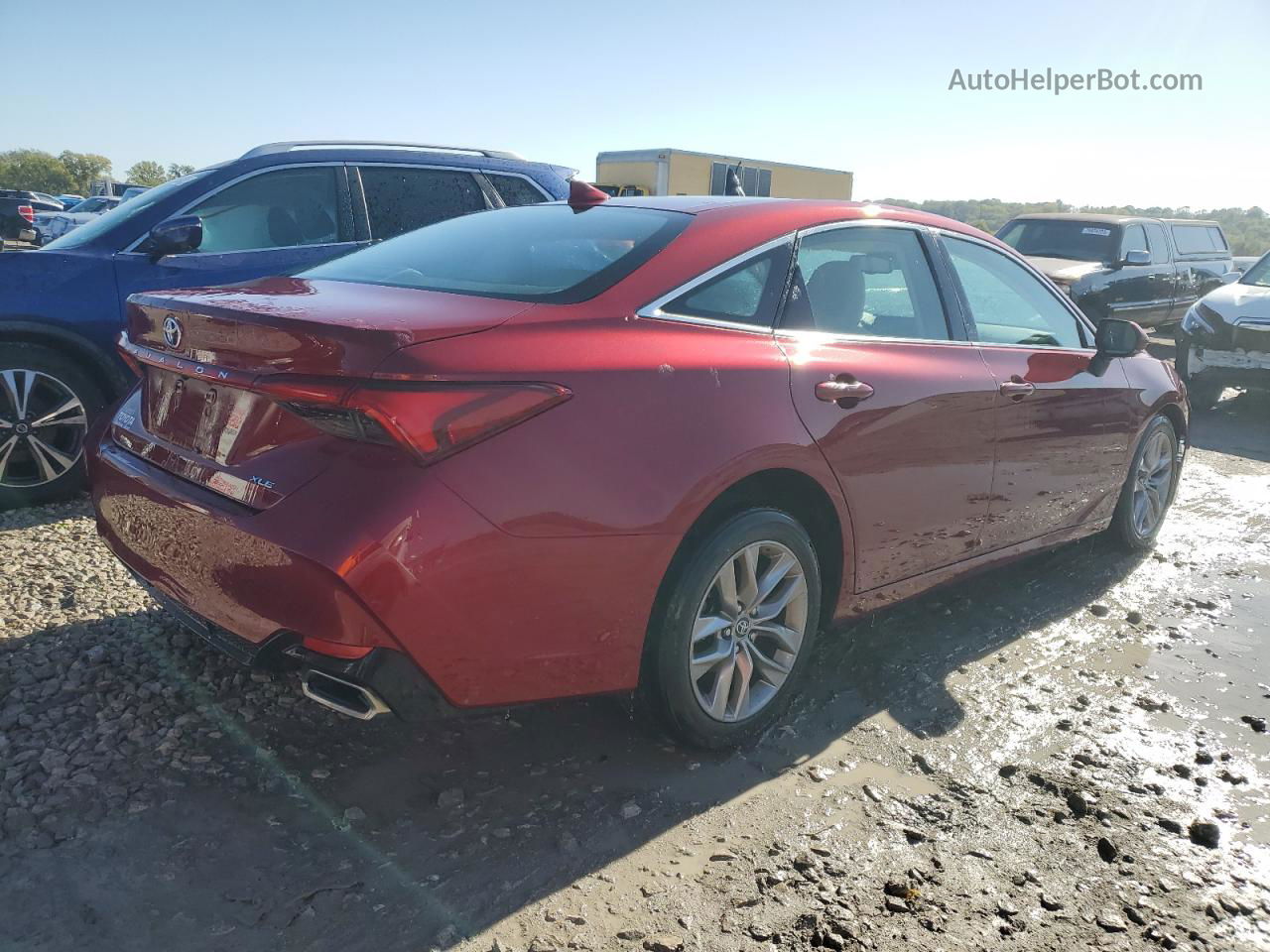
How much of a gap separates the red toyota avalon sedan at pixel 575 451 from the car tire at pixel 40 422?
2.15 meters

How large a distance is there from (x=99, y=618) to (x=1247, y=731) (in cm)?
400

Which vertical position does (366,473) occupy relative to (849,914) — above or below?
above

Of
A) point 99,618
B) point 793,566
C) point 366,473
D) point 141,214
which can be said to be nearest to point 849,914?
point 793,566

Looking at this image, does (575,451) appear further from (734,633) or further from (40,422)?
(40,422)

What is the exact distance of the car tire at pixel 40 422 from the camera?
4766mm

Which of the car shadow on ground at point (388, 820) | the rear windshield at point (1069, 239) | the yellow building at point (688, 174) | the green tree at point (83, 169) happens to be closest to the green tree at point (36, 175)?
the green tree at point (83, 169)

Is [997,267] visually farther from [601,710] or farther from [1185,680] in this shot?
[601,710]

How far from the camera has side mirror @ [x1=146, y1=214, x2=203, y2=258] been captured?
4.96 meters

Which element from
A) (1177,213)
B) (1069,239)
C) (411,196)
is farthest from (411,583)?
(1177,213)

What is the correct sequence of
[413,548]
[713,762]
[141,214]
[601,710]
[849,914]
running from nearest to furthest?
[413,548] → [849,914] → [713,762] → [601,710] → [141,214]

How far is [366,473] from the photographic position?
7.19 ft

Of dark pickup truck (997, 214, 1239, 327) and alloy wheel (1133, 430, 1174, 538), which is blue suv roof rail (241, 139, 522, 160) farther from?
dark pickup truck (997, 214, 1239, 327)

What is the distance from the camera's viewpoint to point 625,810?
8.75 feet

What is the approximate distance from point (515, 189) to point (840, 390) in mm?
4027
